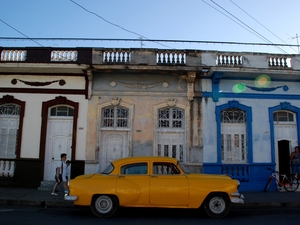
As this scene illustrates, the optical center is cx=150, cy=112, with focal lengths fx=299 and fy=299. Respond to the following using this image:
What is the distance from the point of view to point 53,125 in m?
11.8

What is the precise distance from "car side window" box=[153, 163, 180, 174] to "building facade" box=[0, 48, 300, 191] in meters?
4.06

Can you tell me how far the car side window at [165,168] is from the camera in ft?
24.2

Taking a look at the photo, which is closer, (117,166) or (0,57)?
(117,166)

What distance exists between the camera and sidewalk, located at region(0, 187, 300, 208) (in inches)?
350

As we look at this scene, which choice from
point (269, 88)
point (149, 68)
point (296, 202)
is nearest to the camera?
point (296, 202)

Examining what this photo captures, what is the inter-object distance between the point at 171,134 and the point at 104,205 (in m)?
5.25

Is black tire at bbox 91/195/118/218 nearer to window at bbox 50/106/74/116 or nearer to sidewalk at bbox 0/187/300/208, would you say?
sidewalk at bbox 0/187/300/208

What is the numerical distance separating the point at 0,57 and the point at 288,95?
11.7 m

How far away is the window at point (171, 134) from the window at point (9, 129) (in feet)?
18.6

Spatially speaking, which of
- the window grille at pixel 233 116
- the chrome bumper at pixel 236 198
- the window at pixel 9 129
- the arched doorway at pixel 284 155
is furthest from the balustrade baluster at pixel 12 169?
the arched doorway at pixel 284 155

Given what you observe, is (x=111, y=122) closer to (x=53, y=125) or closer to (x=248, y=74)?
(x=53, y=125)

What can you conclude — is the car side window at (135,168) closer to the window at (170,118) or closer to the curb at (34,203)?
the curb at (34,203)

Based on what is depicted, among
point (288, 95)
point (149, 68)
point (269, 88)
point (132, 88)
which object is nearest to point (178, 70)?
point (149, 68)

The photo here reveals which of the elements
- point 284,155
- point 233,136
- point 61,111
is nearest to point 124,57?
point 61,111
